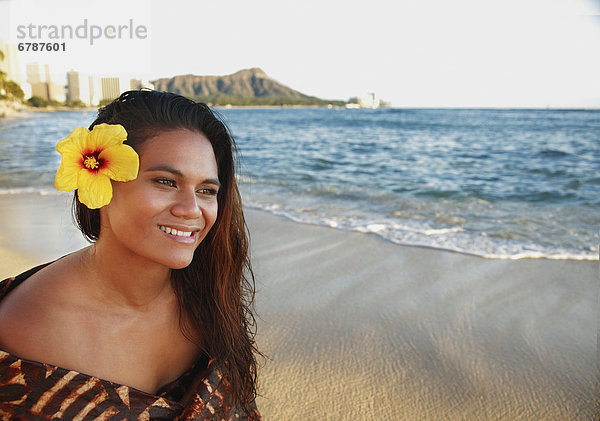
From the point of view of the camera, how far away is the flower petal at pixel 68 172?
1.58 m

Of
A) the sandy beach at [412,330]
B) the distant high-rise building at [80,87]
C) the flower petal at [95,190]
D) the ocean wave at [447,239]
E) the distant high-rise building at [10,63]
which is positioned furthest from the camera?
the distant high-rise building at [80,87]

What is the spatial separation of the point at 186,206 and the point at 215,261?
0.49 m

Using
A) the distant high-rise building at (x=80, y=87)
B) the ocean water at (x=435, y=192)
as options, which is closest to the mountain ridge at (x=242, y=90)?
the distant high-rise building at (x=80, y=87)

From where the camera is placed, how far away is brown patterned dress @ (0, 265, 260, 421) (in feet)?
4.67

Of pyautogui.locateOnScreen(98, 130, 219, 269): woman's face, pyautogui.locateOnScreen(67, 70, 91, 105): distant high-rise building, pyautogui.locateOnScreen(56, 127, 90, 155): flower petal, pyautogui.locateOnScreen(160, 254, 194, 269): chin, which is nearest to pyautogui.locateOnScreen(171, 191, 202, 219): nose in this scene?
pyautogui.locateOnScreen(98, 130, 219, 269): woman's face

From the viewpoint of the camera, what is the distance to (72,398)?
1.47 m

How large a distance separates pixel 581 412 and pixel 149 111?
107 inches

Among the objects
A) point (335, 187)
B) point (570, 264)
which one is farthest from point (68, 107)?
point (570, 264)

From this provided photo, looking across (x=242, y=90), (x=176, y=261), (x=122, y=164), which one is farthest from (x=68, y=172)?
(x=242, y=90)

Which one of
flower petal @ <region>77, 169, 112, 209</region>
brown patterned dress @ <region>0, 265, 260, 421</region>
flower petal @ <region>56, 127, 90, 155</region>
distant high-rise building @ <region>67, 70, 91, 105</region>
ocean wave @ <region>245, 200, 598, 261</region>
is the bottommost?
ocean wave @ <region>245, 200, 598, 261</region>

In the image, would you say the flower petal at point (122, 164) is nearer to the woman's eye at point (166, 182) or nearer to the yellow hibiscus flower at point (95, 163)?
the yellow hibiscus flower at point (95, 163)

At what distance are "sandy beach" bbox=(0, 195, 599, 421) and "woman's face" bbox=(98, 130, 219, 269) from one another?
1.30 metres

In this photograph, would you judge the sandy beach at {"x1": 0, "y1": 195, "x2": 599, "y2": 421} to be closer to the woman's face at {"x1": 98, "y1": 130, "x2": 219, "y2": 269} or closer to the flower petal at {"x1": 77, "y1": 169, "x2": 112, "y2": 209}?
the woman's face at {"x1": 98, "y1": 130, "x2": 219, "y2": 269}

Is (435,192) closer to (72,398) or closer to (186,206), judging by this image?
(186,206)
